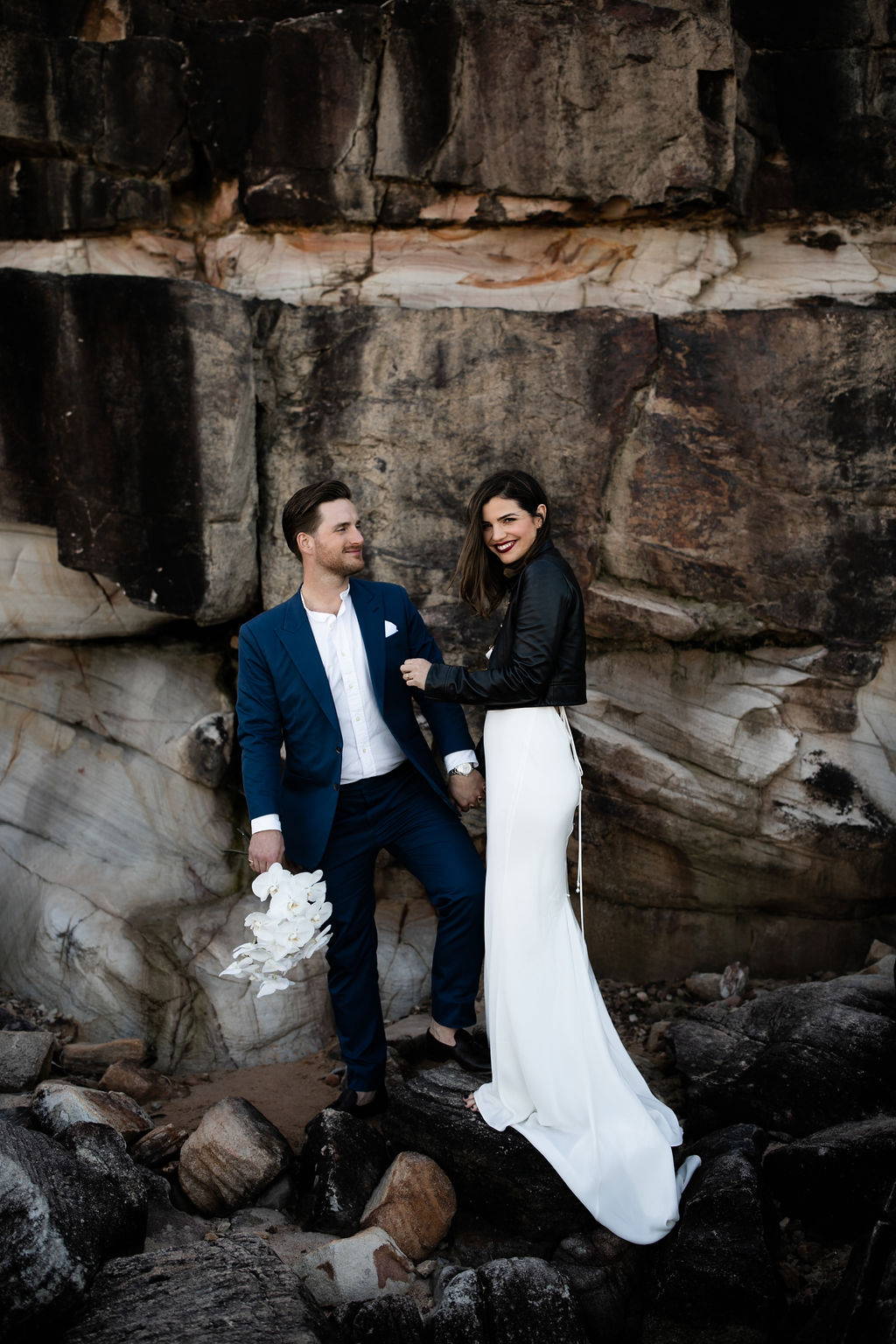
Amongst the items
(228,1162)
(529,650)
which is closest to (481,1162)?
(228,1162)

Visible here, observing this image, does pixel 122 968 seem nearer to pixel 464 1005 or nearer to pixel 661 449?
pixel 464 1005

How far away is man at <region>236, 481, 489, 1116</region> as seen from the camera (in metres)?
3.88

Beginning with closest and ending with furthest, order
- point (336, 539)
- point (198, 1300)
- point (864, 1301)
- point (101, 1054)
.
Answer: point (864, 1301)
point (198, 1300)
point (336, 539)
point (101, 1054)

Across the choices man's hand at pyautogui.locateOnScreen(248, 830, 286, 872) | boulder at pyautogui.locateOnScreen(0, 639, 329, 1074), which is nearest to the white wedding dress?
man's hand at pyautogui.locateOnScreen(248, 830, 286, 872)

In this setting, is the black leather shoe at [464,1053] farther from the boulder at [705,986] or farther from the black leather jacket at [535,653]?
the boulder at [705,986]

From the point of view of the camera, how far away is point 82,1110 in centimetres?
396

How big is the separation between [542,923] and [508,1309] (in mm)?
1110

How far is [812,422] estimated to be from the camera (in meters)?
4.92

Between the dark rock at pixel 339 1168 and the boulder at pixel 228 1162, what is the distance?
0.14 m

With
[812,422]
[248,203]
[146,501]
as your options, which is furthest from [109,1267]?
[248,203]

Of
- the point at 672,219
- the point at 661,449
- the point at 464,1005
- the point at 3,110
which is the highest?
the point at 3,110

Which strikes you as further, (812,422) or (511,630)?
(812,422)

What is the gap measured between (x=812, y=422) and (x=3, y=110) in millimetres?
4306

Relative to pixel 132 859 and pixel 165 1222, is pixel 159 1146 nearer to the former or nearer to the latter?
pixel 165 1222
